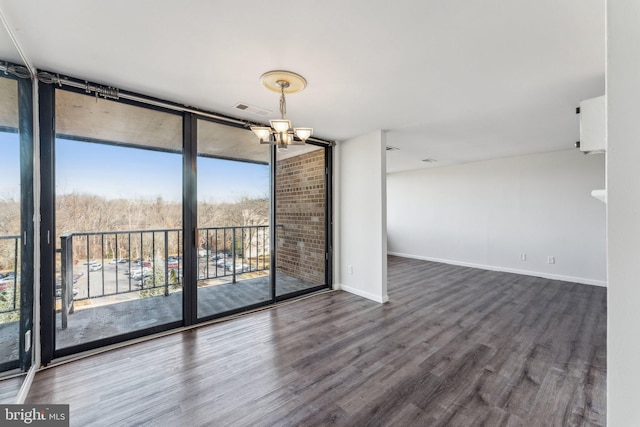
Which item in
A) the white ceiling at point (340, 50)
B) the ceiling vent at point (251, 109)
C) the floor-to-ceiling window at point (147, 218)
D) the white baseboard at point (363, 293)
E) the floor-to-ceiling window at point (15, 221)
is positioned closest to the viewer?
the white ceiling at point (340, 50)

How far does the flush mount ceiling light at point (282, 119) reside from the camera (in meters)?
2.13

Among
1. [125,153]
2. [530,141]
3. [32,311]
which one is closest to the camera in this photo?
[32,311]

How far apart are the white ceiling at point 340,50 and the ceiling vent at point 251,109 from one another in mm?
89

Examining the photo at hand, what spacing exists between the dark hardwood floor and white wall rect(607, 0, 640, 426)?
1.25 meters

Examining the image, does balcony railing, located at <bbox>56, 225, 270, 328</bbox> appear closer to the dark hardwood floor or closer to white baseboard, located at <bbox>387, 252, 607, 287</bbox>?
the dark hardwood floor

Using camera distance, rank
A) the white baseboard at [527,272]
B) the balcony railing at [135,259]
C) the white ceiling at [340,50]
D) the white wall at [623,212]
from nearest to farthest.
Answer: the white wall at [623,212], the white ceiling at [340,50], the balcony railing at [135,259], the white baseboard at [527,272]

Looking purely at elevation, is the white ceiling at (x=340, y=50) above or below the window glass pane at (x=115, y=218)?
above

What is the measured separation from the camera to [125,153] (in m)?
2.59

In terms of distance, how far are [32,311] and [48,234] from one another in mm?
609

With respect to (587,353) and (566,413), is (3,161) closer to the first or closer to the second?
(566,413)

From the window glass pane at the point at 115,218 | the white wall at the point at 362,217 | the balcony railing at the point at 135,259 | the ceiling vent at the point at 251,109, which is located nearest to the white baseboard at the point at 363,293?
the white wall at the point at 362,217

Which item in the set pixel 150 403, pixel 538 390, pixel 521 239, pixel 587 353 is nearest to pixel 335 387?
pixel 150 403

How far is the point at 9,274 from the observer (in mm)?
1810

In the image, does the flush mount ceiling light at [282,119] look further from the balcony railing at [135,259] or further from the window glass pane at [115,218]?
the balcony railing at [135,259]
